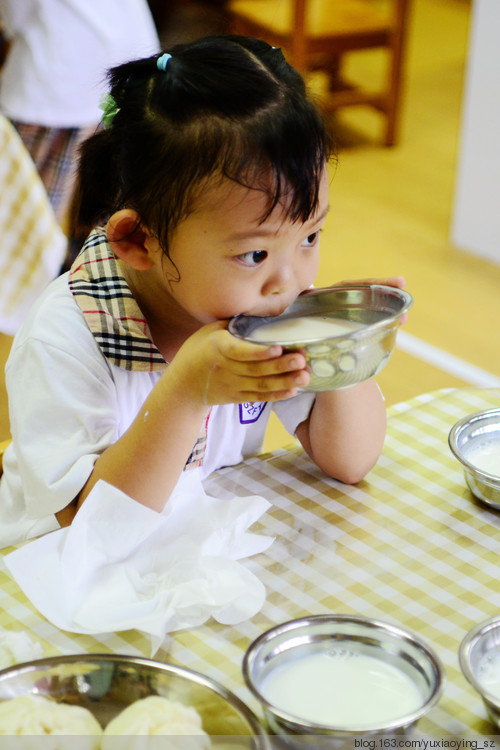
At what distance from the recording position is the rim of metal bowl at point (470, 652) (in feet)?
2.26

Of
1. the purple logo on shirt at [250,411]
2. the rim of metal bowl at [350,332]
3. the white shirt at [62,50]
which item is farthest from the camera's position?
the white shirt at [62,50]

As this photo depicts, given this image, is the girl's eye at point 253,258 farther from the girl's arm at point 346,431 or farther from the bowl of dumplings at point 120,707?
the bowl of dumplings at point 120,707

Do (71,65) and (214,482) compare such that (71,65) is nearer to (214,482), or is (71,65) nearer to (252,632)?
(214,482)

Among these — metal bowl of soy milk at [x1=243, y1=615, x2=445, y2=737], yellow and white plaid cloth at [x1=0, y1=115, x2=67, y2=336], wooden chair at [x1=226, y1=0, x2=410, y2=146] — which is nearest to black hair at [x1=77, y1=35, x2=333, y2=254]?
metal bowl of soy milk at [x1=243, y1=615, x2=445, y2=737]

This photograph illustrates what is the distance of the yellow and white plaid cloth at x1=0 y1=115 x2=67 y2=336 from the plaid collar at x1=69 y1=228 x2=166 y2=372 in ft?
3.78

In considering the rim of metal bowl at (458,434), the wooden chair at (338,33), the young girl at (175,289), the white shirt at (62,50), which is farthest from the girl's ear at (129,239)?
the wooden chair at (338,33)

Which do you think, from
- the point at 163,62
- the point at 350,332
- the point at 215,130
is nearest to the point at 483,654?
the point at 350,332

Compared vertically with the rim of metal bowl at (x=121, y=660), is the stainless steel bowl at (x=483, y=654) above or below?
below

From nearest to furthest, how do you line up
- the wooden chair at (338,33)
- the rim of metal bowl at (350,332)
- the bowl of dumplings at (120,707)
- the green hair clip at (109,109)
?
the bowl of dumplings at (120,707) → the rim of metal bowl at (350,332) → the green hair clip at (109,109) → the wooden chair at (338,33)

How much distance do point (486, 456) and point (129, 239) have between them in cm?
47

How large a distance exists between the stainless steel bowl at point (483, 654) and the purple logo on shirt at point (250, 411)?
524 mm

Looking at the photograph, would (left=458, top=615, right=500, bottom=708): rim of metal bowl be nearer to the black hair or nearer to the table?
the table

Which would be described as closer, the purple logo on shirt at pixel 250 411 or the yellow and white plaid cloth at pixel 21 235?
the purple logo on shirt at pixel 250 411

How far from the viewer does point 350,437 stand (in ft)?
3.44
